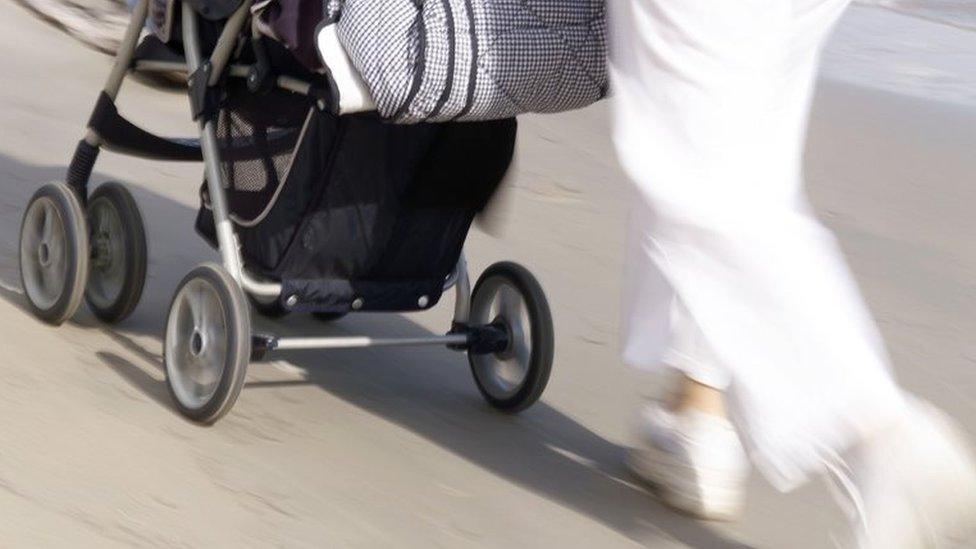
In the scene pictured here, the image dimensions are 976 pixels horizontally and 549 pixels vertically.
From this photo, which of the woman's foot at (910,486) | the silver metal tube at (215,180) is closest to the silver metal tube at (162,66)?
the silver metal tube at (215,180)

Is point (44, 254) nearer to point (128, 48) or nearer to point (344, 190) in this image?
point (128, 48)

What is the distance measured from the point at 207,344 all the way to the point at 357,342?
0.34 meters

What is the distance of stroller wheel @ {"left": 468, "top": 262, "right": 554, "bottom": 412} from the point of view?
12.3 feet

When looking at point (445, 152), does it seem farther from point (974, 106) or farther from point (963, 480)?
point (974, 106)

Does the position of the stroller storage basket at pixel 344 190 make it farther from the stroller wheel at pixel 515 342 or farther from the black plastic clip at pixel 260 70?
the stroller wheel at pixel 515 342

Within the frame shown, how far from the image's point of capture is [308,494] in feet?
10.6

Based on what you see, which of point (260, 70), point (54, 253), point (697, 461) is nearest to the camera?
point (697, 461)

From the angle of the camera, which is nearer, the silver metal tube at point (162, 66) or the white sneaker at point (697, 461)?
the white sneaker at point (697, 461)

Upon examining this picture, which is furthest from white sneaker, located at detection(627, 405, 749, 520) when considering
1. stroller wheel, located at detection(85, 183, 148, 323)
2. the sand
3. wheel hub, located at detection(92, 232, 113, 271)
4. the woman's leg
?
wheel hub, located at detection(92, 232, 113, 271)

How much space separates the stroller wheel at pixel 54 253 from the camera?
3.85 metres

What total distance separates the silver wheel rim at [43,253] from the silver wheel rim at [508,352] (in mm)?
989

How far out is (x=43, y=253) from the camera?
13.2 feet


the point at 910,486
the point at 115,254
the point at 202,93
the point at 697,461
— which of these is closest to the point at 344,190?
the point at 202,93

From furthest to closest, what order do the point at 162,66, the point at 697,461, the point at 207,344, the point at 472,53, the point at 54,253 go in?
the point at 54,253
the point at 162,66
the point at 207,344
the point at 697,461
the point at 472,53
